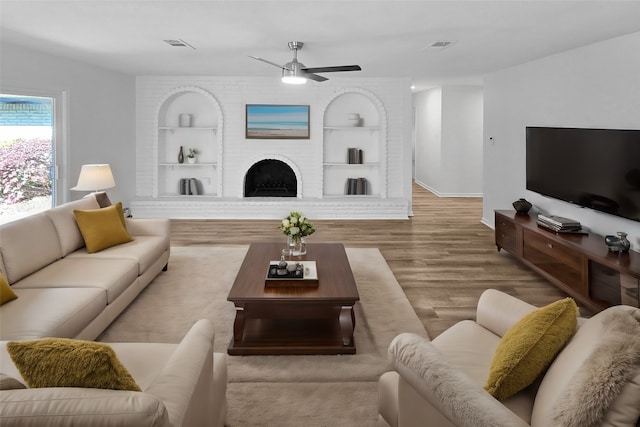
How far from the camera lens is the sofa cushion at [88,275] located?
3.27 m

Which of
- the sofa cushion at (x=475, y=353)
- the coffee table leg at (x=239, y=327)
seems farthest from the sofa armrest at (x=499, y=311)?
the coffee table leg at (x=239, y=327)

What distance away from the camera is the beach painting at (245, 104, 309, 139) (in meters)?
8.36

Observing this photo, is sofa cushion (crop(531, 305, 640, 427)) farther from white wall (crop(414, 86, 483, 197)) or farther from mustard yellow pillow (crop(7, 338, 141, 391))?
white wall (crop(414, 86, 483, 197))

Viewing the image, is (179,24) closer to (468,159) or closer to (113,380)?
(113,380)

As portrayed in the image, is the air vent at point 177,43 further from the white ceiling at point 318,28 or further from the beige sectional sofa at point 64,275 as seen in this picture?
the beige sectional sofa at point 64,275

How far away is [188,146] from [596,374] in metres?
8.13

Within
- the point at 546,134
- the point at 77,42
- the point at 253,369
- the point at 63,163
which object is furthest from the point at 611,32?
the point at 63,163

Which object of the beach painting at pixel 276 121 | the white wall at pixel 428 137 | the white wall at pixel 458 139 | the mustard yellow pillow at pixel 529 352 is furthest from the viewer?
the white wall at pixel 428 137

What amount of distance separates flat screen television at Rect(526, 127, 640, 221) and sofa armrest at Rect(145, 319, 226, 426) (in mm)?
3593

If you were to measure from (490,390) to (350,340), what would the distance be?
153 centimetres

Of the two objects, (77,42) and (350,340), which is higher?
(77,42)

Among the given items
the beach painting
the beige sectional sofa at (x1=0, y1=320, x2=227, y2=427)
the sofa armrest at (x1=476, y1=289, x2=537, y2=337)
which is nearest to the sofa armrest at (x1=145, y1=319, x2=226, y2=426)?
the beige sectional sofa at (x1=0, y1=320, x2=227, y2=427)

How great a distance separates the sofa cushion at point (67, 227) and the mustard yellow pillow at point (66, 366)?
278 centimetres

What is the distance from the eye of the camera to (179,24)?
162 inches
